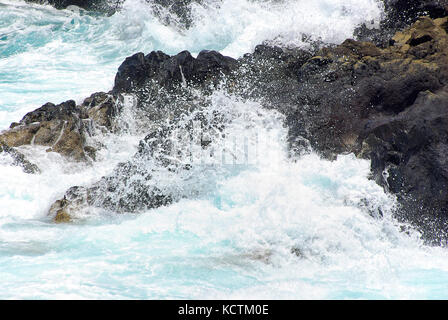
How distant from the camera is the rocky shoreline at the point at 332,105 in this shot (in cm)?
495

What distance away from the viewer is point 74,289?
3658 millimetres

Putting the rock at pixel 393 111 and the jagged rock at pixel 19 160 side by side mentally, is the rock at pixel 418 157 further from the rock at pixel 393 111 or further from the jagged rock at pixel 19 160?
the jagged rock at pixel 19 160

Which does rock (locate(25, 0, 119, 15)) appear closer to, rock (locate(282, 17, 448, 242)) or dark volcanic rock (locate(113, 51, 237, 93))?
dark volcanic rock (locate(113, 51, 237, 93))

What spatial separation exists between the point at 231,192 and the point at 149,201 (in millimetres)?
960

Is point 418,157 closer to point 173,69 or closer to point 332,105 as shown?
point 332,105

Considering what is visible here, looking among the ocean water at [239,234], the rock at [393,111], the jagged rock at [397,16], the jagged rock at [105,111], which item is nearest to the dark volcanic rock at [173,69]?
the jagged rock at [105,111]

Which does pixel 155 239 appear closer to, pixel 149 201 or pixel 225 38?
pixel 149 201

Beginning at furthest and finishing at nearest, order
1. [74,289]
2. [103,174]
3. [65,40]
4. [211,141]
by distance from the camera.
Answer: [65,40]
[103,174]
[211,141]
[74,289]

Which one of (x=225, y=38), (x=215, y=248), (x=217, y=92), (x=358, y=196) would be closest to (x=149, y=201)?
(x=215, y=248)

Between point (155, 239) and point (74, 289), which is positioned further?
point (155, 239)

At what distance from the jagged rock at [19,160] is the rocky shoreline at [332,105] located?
29mm

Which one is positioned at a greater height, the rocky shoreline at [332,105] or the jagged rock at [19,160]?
the rocky shoreline at [332,105]

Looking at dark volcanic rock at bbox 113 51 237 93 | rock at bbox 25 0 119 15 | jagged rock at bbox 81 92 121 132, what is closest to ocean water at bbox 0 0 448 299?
jagged rock at bbox 81 92 121 132

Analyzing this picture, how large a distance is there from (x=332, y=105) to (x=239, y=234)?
85.0 inches
